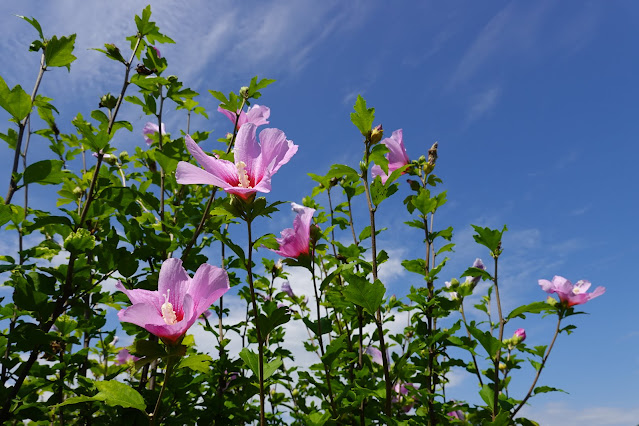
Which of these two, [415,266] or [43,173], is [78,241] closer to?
[43,173]

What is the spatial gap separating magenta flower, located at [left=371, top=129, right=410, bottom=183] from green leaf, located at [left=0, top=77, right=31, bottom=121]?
5.05 ft

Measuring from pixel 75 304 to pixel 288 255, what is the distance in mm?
919

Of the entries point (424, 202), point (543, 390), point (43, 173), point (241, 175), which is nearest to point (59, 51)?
point (43, 173)

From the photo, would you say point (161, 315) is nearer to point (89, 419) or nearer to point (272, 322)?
point (272, 322)

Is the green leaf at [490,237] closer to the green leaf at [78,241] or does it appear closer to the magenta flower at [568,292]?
the magenta flower at [568,292]

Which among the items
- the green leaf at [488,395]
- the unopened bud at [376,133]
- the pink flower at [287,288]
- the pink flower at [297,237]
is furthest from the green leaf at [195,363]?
the pink flower at [287,288]

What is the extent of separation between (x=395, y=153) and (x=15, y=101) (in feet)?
5.54

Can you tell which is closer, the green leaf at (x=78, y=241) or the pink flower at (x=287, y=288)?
the green leaf at (x=78, y=241)

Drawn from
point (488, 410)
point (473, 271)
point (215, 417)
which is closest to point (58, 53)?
point (215, 417)

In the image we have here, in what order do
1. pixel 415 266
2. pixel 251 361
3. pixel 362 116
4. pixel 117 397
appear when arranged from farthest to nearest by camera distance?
pixel 415 266
pixel 362 116
pixel 251 361
pixel 117 397

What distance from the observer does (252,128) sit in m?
1.31

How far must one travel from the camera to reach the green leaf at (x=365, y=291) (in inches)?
57.9

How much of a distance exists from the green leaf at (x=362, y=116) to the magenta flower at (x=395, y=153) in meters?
0.38

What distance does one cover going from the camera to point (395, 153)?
2.25 m
